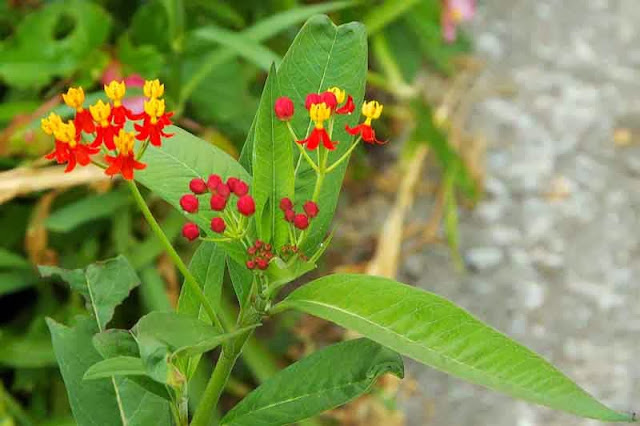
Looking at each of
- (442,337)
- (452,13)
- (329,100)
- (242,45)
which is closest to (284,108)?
(329,100)

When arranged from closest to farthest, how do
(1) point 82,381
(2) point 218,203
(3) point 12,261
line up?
1. (2) point 218,203
2. (1) point 82,381
3. (3) point 12,261

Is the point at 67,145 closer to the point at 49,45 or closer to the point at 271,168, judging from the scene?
the point at 271,168

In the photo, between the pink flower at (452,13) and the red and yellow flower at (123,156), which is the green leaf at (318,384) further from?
the pink flower at (452,13)

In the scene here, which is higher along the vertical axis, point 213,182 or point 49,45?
point 213,182

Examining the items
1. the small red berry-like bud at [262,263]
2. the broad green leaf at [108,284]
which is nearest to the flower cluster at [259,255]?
the small red berry-like bud at [262,263]

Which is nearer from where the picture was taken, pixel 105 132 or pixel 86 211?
pixel 105 132

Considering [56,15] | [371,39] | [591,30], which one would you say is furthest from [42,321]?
[591,30]

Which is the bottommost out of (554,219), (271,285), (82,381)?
(554,219)

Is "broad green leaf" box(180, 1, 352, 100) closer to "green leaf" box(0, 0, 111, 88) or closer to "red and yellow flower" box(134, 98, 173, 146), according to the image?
"green leaf" box(0, 0, 111, 88)
